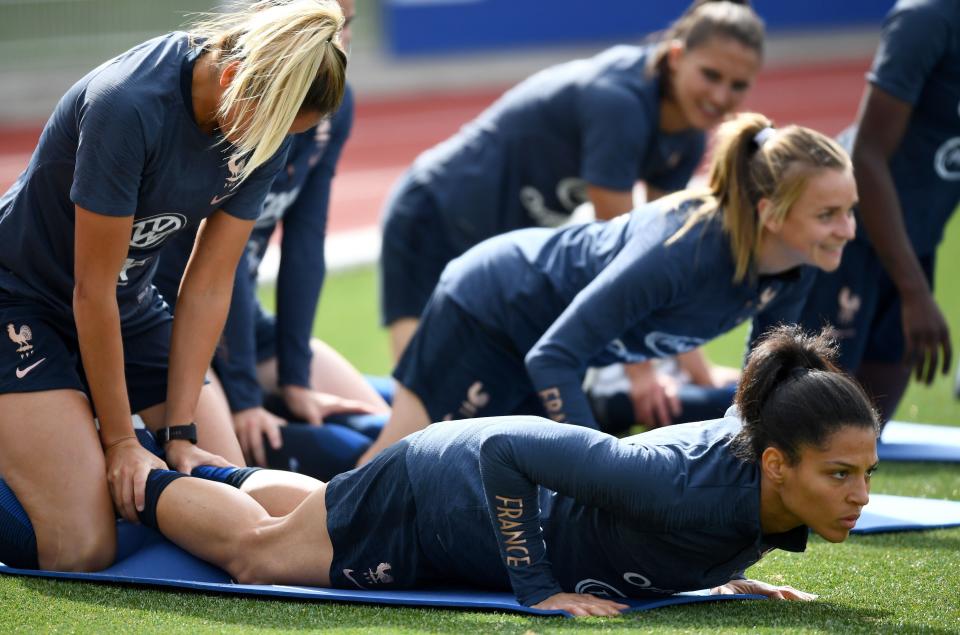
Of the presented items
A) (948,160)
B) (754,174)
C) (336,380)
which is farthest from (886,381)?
(336,380)

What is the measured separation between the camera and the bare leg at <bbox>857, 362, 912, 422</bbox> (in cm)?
510

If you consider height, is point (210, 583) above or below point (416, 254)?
below

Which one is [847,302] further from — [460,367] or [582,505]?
[582,505]

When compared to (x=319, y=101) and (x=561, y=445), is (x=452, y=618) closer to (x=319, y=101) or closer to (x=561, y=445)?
(x=561, y=445)

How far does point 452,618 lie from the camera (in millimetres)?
3104

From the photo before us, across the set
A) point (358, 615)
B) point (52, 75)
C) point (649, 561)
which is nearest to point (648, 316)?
point (649, 561)

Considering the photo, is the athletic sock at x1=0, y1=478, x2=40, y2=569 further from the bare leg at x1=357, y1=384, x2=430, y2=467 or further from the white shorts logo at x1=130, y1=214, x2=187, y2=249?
the bare leg at x1=357, y1=384, x2=430, y2=467

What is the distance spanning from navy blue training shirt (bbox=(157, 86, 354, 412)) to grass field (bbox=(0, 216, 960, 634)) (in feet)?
4.34

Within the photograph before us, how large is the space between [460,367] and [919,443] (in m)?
1.90

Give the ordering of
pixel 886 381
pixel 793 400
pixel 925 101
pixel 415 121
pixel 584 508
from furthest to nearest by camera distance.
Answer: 1. pixel 415 121
2. pixel 886 381
3. pixel 925 101
4. pixel 584 508
5. pixel 793 400

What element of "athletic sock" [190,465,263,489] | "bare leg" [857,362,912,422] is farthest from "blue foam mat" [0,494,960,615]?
"bare leg" [857,362,912,422]

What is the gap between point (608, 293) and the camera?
383 centimetres

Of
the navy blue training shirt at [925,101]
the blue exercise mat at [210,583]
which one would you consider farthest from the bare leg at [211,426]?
the navy blue training shirt at [925,101]

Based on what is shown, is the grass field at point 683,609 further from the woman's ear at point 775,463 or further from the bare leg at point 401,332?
the bare leg at point 401,332
